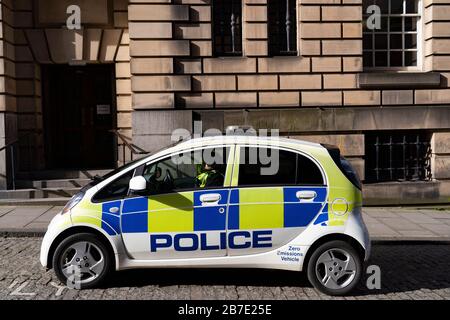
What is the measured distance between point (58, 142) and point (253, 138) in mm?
8389

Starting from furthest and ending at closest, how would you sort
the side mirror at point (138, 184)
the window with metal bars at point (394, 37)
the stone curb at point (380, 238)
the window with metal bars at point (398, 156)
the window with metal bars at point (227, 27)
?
the window with metal bars at point (394, 37) → the window with metal bars at point (398, 156) → the window with metal bars at point (227, 27) → the stone curb at point (380, 238) → the side mirror at point (138, 184)

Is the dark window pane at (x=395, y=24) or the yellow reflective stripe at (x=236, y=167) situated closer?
the yellow reflective stripe at (x=236, y=167)

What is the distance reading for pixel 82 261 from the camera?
5.24 m

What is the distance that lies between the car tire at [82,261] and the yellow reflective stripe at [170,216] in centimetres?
60

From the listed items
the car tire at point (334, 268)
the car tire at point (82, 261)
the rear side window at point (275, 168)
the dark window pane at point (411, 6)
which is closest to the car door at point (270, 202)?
the rear side window at point (275, 168)

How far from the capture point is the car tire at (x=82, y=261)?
520 centimetres

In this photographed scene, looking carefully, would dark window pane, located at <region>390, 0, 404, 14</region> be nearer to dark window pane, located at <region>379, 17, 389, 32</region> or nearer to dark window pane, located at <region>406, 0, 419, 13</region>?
dark window pane, located at <region>406, 0, 419, 13</region>

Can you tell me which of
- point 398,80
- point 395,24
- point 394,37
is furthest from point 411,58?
point 398,80

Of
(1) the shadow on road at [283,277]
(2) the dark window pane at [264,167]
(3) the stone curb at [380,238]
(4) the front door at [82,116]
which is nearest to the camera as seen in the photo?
(2) the dark window pane at [264,167]

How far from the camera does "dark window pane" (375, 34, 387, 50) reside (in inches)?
486

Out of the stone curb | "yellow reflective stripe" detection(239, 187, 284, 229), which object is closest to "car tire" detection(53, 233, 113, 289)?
"yellow reflective stripe" detection(239, 187, 284, 229)

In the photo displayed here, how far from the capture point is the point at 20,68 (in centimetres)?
1170

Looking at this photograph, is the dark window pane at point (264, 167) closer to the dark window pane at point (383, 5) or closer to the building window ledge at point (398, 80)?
the building window ledge at point (398, 80)
